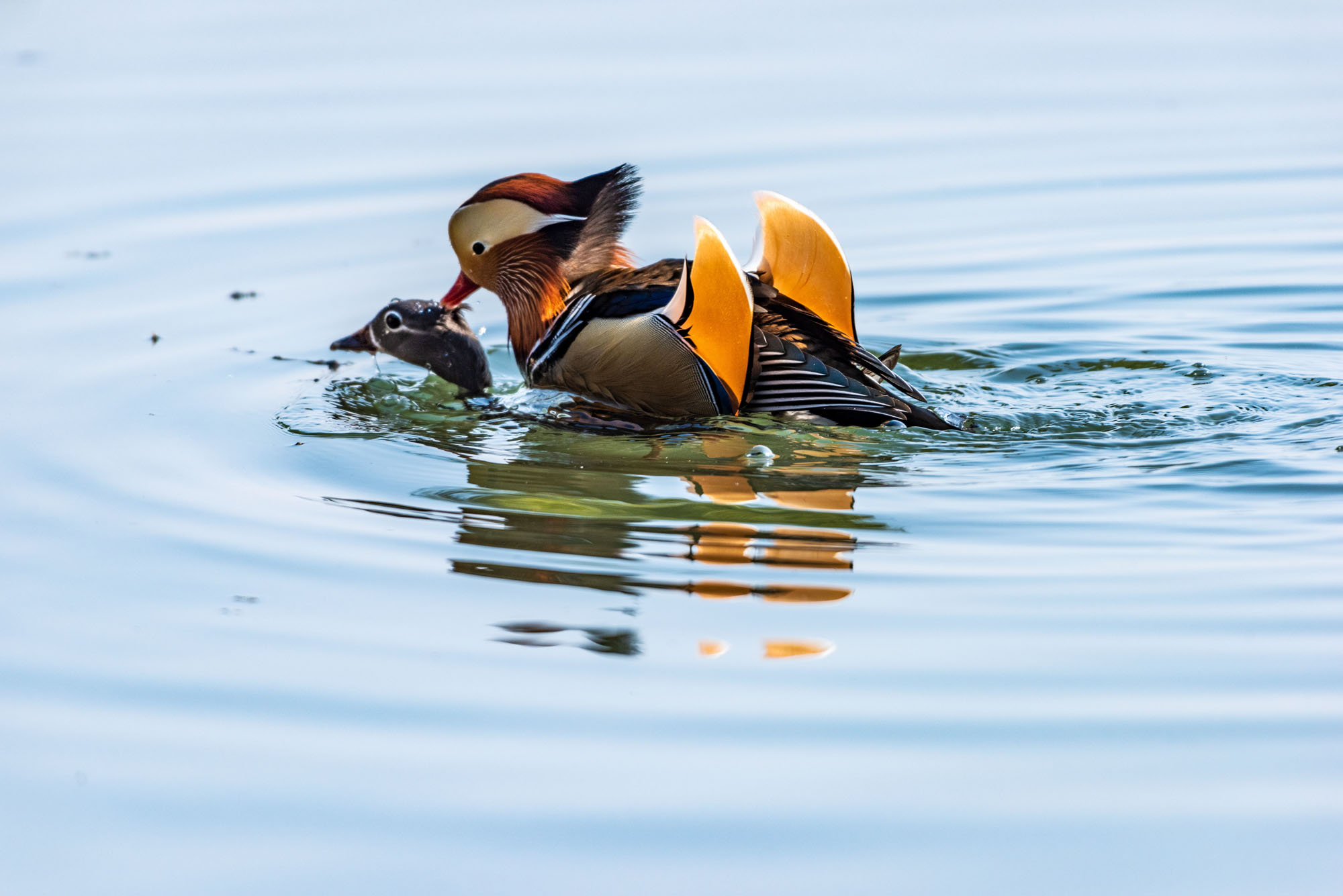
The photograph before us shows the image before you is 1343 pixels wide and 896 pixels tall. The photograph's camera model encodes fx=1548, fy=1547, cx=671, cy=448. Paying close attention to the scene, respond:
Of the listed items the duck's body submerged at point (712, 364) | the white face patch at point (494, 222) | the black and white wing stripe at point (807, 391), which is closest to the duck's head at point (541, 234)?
the white face patch at point (494, 222)

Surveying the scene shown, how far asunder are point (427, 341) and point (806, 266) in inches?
77.3

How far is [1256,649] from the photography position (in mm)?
4332

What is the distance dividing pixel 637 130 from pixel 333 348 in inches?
146

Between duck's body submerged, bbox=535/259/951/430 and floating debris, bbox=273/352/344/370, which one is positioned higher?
duck's body submerged, bbox=535/259/951/430

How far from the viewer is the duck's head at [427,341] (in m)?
7.63

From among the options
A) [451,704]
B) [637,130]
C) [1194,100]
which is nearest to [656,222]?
[637,130]

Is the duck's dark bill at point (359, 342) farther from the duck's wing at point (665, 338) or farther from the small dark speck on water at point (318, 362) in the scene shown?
the duck's wing at point (665, 338)

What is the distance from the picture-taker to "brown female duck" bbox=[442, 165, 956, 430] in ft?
21.0

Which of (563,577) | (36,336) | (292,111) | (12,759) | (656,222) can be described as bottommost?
(12,759)

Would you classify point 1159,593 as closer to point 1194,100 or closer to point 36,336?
point 36,336

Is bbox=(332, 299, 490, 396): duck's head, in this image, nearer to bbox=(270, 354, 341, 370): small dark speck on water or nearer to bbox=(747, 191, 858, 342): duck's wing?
bbox=(270, 354, 341, 370): small dark speck on water

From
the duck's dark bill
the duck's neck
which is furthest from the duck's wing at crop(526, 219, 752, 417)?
the duck's dark bill

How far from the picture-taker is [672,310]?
6426mm

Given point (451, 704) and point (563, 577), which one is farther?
point (563, 577)
